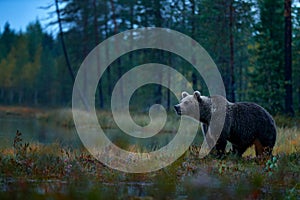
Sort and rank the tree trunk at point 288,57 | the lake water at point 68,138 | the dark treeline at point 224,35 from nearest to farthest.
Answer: the lake water at point 68,138 → the tree trunk at point 288,57 → the dark treeline at point 224,35

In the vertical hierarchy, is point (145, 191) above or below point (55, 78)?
below

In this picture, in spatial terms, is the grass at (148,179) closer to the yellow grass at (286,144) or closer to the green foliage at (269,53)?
the yellow grass at (286,144)

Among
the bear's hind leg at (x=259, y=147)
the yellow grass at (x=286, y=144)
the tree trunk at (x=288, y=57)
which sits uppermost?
the tree trunk at (x=288, y=57)

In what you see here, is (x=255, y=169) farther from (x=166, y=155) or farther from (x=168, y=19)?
(x=168, y=19)

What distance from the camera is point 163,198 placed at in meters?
5.70

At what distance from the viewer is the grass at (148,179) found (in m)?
5.86

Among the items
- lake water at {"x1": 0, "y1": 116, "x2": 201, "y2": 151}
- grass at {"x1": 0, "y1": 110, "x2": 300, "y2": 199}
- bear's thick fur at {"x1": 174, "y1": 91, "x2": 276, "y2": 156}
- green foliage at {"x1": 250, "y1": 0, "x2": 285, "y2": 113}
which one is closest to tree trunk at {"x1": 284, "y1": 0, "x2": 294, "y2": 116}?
green foliage at {"x1": 250, "y1": 0, "x2": 285, "y2": 113}

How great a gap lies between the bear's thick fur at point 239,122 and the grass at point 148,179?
0.59 meters

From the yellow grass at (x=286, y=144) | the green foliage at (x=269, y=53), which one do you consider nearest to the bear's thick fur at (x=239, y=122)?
the yellow grass at (x=286, y=144)

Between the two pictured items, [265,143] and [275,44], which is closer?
[265,143]

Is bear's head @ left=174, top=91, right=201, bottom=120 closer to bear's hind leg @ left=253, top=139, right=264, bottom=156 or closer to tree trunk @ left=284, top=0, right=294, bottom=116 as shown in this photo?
bear's hind leg @ left=253, top=139, right=264, bottom=156

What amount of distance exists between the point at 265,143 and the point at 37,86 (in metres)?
58.2

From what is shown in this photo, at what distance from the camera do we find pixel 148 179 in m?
7.28

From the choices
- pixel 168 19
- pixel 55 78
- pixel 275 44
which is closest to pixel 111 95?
pixel 168 19
